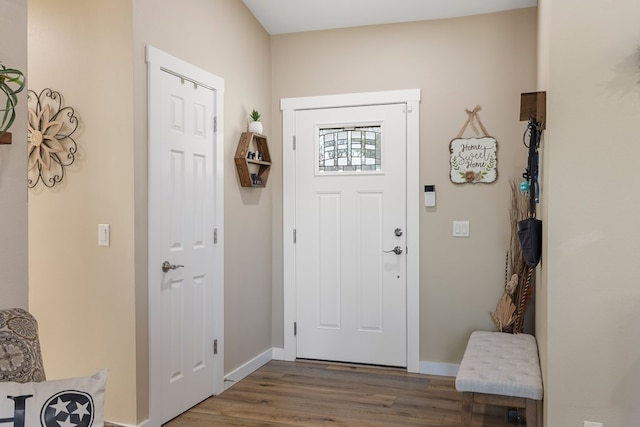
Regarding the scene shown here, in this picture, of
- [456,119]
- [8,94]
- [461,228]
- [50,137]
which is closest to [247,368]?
[461,228]

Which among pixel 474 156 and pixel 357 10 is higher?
pixel 357 10

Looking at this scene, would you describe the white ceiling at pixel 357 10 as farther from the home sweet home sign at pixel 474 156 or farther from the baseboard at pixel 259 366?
the baseboard at pixel 259 366

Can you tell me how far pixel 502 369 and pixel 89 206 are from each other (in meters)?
2.35

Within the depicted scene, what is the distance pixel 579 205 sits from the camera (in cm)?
224

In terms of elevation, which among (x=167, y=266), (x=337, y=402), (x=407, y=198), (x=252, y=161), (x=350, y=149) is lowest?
(x=337, y=402)

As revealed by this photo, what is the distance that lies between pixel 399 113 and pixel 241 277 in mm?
1750

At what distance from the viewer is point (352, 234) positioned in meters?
4.26

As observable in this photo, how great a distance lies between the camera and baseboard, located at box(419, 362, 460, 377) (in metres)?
4.00

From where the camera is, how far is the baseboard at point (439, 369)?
400 cm

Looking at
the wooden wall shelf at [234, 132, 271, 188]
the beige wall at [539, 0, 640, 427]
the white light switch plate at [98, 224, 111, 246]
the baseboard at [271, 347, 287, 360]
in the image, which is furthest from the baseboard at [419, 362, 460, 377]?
the white light switch plate at [98, 224, 111, 246]

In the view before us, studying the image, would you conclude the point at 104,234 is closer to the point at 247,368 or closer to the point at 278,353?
the point at 247,368

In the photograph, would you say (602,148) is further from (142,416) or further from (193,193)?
(142,416)

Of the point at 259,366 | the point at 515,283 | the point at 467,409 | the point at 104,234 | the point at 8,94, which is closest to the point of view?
the point at 8,94

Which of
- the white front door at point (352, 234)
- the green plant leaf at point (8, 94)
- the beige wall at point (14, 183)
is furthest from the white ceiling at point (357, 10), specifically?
the green plant leaf at point (8, 94)
